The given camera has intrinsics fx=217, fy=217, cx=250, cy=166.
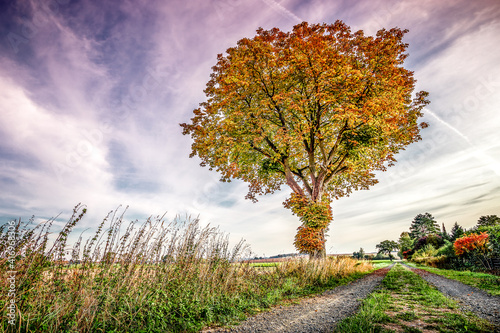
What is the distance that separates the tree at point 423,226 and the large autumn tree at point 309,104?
273 feet

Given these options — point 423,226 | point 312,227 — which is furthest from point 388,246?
point 312,227

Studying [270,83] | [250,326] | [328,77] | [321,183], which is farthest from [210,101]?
[250,326]

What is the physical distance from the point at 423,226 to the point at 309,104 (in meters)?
91.3

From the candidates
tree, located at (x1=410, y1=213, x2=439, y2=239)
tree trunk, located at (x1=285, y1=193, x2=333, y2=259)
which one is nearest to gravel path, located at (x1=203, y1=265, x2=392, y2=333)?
tree trunk, located at (x1=285, y1=193, x2=333, y2=259)

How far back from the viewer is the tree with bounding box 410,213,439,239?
75.4m

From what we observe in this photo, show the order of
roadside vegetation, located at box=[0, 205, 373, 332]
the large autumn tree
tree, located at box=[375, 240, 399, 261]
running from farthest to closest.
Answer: tree, located at box=[375, 240, 399, 261]
the large autumn tree
roadside vegetation, located at box=[0, 205, 373, 332]

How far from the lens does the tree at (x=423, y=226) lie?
247 ft

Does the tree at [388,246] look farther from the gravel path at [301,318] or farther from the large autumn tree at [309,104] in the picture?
the gravel path at [301,318]

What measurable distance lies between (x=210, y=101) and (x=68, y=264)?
11.3 meters

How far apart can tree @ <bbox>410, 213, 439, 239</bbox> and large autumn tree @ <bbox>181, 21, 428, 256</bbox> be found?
83293 mm

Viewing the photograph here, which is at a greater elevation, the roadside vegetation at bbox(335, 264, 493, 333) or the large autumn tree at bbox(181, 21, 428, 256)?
the large autumn tree at bbox(181, 21, 428, 256)

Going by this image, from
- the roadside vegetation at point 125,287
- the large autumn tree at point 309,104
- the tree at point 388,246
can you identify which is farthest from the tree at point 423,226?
the roadside vegetation at point 125,287

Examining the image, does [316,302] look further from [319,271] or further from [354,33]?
[354,33]

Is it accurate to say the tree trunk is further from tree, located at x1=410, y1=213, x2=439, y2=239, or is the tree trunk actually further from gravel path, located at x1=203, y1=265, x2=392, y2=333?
tree, located at x1=410, y1=213, x2=439, y2=239
